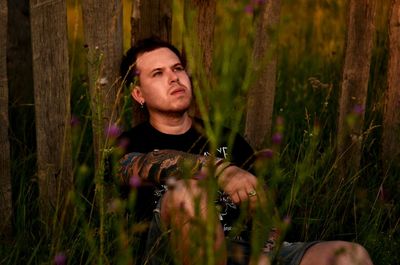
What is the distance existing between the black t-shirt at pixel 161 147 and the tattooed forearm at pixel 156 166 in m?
0.12

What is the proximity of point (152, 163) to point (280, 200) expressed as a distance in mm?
876

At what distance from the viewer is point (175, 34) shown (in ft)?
17.6

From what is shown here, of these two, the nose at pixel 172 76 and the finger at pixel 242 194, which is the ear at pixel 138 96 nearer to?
the nose at pixel 172 76

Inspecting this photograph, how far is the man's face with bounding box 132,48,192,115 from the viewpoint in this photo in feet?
8.89

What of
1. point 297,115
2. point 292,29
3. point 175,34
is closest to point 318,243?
point 297,115

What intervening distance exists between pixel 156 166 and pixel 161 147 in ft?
1.48

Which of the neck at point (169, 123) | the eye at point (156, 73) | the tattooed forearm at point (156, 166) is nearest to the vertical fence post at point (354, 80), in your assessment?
the neck at point (169, 123)

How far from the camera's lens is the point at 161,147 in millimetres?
2707

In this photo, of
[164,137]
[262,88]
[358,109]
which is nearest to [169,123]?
[164,137]

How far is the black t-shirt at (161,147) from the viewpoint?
251 centimetres

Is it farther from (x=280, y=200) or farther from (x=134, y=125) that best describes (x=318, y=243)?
(x=134, y=125)

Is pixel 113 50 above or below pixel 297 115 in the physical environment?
above

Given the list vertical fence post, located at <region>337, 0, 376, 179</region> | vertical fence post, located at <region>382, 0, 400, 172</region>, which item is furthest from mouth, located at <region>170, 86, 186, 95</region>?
vertical fence post, located at <region>382, 0, 400, 172</region>

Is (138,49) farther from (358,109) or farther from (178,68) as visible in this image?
(358,109)
